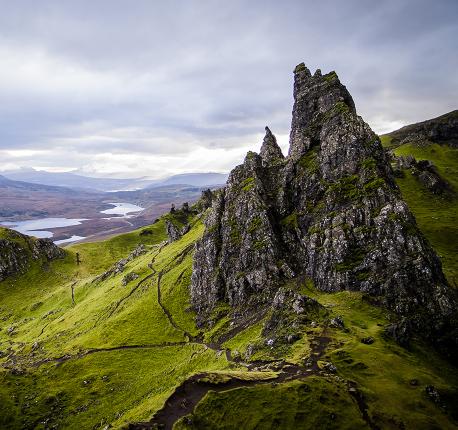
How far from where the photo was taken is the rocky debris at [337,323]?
224 feet

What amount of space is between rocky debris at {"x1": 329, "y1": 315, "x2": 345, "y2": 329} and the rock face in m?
12.0

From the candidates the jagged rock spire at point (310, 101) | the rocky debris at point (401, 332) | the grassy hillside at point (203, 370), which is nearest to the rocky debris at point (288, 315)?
the grassy hillside at point (203, 370)

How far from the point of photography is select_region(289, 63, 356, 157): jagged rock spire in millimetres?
121062

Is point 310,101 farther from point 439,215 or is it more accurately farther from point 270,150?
point 439,215

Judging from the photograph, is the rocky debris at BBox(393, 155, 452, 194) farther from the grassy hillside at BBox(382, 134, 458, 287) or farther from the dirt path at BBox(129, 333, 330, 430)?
the dirt path at BBox(129, 333, 330, 430)

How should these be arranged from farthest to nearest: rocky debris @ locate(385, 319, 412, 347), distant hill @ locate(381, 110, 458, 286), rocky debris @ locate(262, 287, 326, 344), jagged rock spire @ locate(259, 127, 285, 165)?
jagged rock spire @ locate(259, 127, 285, 165) → distant hill @ locate(381, 110, 458, 286) → rocky debris @ locate(262, 287, 326, 344) → rocky debris @ locate(385, 319, 412, 347)

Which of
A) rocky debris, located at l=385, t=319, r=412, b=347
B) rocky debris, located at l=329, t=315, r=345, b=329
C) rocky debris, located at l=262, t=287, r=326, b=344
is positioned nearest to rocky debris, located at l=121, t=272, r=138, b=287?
rocky debris, located at l=262, t=287, r=326, b=344

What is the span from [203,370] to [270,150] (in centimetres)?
9830

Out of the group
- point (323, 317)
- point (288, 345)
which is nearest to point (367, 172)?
point (323, 317)

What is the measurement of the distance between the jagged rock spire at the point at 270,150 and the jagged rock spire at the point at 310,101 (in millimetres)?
14351

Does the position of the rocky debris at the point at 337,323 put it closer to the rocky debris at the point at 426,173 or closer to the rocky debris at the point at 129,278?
the rocky debris at the point at 129,278

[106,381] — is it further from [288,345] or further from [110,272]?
[110,272]

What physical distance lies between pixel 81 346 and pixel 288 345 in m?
72.2

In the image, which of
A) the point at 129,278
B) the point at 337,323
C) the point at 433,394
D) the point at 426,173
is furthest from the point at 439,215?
the point at 129,278
